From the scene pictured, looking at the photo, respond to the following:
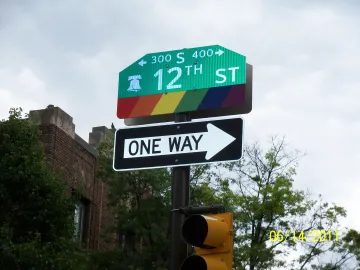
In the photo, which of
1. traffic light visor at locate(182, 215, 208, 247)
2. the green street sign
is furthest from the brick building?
traffic light visor at locate(182, 215, 208, 247)

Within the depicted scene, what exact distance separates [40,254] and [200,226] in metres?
7.67

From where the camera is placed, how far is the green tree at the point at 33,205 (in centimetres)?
1323

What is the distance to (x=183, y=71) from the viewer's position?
21.8ft

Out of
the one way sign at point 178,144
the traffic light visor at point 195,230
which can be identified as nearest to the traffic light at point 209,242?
the traffic light visor at point 195,230

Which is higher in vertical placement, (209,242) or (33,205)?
(33,205)

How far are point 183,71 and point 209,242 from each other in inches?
74.8

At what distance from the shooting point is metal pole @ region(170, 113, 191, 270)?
612 cm

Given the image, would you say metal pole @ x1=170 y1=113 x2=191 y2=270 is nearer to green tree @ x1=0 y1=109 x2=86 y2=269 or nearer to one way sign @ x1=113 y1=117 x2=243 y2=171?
one way sign @ x1=113 y1=117 x2=243 y2=171

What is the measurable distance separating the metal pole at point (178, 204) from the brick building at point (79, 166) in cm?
1311

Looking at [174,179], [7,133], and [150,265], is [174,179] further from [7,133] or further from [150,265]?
[150,265]

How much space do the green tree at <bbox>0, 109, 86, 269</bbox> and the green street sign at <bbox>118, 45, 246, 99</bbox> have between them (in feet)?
22.6

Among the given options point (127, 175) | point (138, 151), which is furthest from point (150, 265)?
point (138, 151)

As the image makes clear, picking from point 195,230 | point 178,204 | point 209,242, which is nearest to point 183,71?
point 178,204

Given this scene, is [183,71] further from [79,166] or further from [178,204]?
[79,166]
